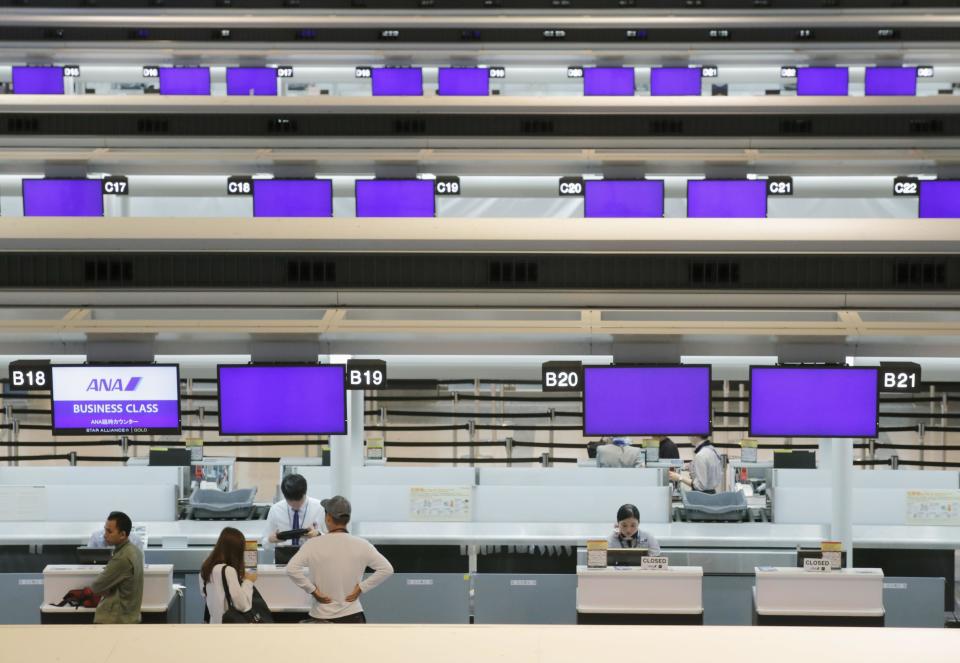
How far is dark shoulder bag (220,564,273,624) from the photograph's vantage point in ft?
19.0

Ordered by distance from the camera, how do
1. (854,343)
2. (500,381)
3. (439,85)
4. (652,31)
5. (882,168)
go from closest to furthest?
(854,343) < (882,168) < (500,381) < (439,85) < (652,31)

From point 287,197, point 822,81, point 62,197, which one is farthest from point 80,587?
point 822,81

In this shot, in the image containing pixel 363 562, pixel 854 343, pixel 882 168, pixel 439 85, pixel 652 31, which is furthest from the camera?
pixel 652 31

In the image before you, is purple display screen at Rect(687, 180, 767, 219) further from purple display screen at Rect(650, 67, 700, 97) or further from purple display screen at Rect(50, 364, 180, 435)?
purple display screen at Rect(50, 364, 180, 435)

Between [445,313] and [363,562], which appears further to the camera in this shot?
[445,313]

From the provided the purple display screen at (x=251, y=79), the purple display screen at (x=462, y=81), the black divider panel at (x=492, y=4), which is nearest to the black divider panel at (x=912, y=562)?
the purple display screen at (x=462, y=81)

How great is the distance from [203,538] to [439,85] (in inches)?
397

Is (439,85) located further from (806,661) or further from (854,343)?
(806,661)

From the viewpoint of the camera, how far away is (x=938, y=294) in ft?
23.9

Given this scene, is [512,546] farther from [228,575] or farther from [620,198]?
[620,198]

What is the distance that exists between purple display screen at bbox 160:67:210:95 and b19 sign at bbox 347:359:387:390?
36.8ft

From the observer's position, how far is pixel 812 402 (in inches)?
279

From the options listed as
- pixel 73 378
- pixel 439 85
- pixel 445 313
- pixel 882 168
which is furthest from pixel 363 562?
pixel 439 85

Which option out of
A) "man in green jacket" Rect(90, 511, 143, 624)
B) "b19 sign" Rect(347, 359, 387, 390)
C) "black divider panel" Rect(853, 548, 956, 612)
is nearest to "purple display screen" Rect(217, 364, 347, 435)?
"b19 sign" Rect(347, 359, 387, 390)
